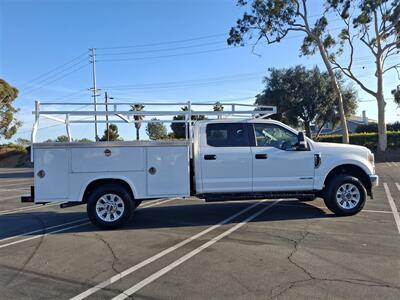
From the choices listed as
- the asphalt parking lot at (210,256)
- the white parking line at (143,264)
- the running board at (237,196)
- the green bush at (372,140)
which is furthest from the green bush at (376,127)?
the white parking line at (143,264)

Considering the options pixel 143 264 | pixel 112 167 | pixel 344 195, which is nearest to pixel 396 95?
pixel 344 195

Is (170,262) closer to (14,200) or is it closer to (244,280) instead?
(244,280)

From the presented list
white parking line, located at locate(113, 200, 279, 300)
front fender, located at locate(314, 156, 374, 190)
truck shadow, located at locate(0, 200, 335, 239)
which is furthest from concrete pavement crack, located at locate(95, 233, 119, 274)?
front fender, located at locate(314, 156, 374, 190)

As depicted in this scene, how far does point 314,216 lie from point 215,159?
8.24 ft

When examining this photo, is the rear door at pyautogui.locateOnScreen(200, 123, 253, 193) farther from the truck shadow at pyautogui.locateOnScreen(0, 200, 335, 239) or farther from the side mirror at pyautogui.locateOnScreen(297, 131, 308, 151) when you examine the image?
the side mirror at pyautogui.locateOnScreen(297, 131, 308, 151)

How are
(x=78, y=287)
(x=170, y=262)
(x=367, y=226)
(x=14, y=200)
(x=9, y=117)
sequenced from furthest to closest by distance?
(x=9, y=117)
(x=14, y=200)
(x=367, y=226)
(x=170, y=262)
(x=78, y=287)

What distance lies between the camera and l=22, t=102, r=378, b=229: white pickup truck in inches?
333

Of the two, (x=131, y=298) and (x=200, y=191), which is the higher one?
(x=200, y=191)

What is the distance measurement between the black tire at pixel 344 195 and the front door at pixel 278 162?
447 mm

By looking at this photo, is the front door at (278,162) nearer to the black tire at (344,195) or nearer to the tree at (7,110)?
the black tire at (344,195)

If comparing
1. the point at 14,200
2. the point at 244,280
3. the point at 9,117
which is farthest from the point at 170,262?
the point at 9,117

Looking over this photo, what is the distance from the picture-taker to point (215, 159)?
881cm

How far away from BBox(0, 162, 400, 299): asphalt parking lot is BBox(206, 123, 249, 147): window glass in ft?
5.31

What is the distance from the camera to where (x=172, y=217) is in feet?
32.1
